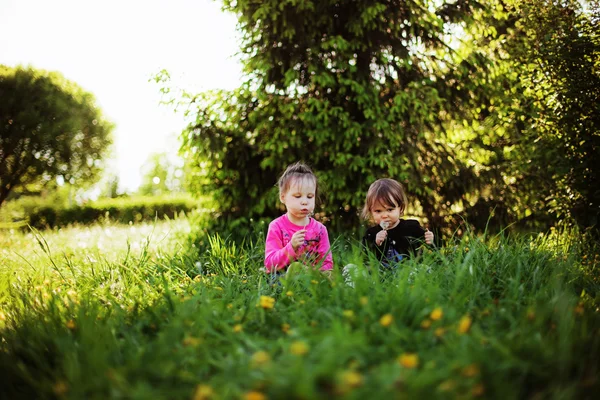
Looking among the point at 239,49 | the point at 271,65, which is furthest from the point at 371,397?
the point at 239,49

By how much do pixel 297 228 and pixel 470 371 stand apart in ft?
7.28

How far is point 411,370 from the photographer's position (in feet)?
4.86

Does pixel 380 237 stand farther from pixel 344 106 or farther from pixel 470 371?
pixel 344 106

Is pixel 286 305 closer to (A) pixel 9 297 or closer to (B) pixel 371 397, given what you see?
(B) pixel 371 397

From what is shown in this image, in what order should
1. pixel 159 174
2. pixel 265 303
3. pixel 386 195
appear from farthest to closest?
pixel 159 174 < pixel 386 195 < pixel 265 303

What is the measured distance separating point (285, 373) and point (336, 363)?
224 mm

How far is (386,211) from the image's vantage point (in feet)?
12.0

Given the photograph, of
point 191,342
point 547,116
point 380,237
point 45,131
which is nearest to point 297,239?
point 380,237

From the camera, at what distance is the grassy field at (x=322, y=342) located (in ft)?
4.79

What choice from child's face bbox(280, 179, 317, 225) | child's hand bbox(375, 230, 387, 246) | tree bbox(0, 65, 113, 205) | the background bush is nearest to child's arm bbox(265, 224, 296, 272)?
child's face bbox(280, 179, 317, 225)

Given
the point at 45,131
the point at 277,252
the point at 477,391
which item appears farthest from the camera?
the point at 45,131

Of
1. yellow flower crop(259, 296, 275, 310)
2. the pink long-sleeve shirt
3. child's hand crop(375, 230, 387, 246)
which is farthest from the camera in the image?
child's hand crop(375, 230, 387, 246)

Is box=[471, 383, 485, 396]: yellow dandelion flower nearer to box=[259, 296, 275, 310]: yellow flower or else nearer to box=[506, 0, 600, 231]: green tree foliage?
box=[259, 296, 275, 310]: yellow flower

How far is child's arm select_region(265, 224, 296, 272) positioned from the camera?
3214mm
